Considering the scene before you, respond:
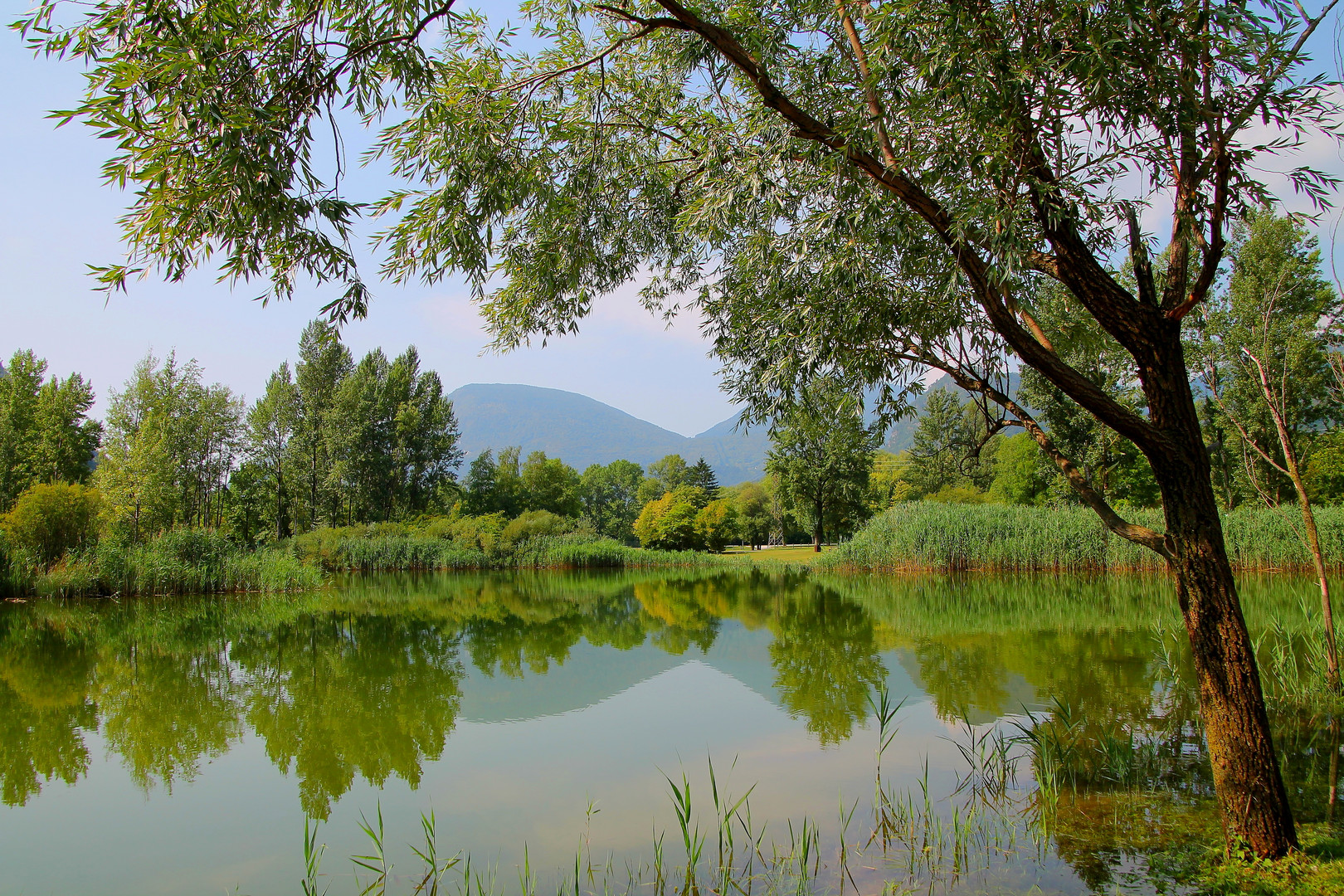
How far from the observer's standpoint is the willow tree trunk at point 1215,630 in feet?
10.8

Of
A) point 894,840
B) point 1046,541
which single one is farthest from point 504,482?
point 894,840

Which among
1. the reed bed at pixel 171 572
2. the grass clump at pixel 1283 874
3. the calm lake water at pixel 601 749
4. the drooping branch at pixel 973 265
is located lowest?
the calm lake water at pixel 601 749

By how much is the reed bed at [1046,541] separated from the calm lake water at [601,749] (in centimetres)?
749

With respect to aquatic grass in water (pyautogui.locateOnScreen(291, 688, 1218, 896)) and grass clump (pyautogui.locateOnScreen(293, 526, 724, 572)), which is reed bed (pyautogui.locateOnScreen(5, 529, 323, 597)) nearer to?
grass clump (pyautogui.locateOnScreen(293, 526, 724, 572))

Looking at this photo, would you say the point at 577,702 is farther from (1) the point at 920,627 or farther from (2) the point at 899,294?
(1) the point at 920,627

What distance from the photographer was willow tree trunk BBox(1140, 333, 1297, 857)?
3279mm

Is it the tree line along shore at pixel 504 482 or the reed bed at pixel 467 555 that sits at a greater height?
the tree line along shore at pixel 504 482

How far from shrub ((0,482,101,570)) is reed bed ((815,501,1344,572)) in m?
22.4

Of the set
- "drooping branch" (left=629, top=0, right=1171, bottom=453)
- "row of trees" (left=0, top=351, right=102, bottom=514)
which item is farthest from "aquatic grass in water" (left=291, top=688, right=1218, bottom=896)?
"row of trees" (left=0, top=351, right=102, bottom=514)

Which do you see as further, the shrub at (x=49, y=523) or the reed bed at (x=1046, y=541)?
the reed bed at (x=1046, y=541)

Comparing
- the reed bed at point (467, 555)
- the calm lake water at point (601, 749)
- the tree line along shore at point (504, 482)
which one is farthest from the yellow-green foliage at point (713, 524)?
the calm lake water at point (601, 749)

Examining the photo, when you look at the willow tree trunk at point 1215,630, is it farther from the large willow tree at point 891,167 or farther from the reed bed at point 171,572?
the reed bed at point 171,572

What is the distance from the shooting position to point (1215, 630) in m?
3.38

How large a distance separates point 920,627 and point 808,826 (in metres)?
8.40
